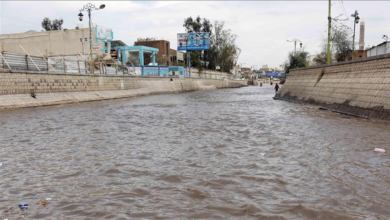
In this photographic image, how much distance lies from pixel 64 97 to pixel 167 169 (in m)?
19.1

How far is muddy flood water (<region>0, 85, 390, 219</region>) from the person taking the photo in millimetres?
3588

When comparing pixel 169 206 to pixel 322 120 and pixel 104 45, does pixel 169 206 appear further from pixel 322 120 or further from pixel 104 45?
pixel 104 45

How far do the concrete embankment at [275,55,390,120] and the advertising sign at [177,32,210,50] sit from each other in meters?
35.9

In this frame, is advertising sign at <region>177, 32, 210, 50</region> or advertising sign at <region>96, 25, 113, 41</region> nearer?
advertising sign at <region>96, 25, 113, 41</region>

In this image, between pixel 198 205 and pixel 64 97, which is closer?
pixel 198 205

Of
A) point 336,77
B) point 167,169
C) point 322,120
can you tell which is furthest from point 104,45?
point 167,169

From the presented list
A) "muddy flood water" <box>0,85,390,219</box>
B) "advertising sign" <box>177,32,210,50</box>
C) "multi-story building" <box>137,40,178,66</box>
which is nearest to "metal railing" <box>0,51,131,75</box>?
"muddy flood water" <box>0,85,390,219</box>

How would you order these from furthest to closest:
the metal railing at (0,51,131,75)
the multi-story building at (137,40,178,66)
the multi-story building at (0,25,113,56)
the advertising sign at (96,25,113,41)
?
the multi-story building at (137,40,178,66), the multi-story building at (0,25,113,56), the advertising sign at (96,25,113,41), the metal railing at (0,51,131,75)

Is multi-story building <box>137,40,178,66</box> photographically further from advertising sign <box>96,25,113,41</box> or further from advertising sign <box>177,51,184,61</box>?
advertising sign <box>96,25,113,41</box>

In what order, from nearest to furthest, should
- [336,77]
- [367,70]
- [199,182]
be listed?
1. [199,182]
2. [367,70]
3. [336,77]

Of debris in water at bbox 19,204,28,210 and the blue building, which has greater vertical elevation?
the blue building

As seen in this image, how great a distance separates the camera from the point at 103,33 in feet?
151

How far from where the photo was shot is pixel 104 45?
4641 cm

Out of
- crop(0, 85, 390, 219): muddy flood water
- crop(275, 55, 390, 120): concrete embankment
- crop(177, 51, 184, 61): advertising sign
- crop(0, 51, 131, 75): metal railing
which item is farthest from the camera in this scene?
crop(177, 51, 184, 61): advertising sign
